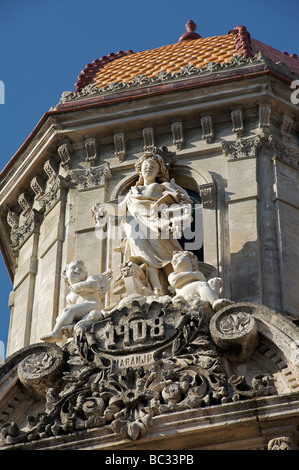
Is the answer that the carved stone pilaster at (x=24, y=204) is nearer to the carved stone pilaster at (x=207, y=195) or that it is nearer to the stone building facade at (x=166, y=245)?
the stone building facade at (x=166, y=245)

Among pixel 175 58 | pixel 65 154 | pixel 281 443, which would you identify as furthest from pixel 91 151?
pixel 281 443

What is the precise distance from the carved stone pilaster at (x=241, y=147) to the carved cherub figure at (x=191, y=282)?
430 centimetres

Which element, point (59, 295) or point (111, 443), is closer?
point (111, 443)

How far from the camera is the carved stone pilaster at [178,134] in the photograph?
107ft

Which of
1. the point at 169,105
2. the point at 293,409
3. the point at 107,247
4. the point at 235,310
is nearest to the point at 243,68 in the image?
the point at 169,105

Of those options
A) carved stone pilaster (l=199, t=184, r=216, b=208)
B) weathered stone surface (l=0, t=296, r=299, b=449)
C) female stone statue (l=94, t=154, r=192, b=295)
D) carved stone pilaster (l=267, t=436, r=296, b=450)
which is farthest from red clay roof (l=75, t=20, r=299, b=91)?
carved stone pilaster (l=267, t=436, r=296, b=450)

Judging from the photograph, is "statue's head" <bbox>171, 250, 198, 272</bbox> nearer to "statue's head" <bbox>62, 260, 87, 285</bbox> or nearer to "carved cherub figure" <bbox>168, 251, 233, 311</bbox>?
"carved cherub figure" <bbox>168, 251, 233, 311</bbox>

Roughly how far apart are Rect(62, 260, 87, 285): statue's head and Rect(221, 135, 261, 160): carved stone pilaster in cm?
491

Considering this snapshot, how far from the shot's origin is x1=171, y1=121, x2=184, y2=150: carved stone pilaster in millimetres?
32531

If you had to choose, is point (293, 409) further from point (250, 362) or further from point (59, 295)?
point (59, 295)

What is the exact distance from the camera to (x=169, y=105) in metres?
32.7

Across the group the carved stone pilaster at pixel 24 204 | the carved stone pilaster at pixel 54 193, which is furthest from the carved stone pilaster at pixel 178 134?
the carved stone pilaster at pixel 24 204

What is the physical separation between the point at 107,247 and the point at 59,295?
130 cm

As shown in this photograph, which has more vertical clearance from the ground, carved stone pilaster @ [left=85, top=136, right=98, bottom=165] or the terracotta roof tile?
the terracotta roof tile
